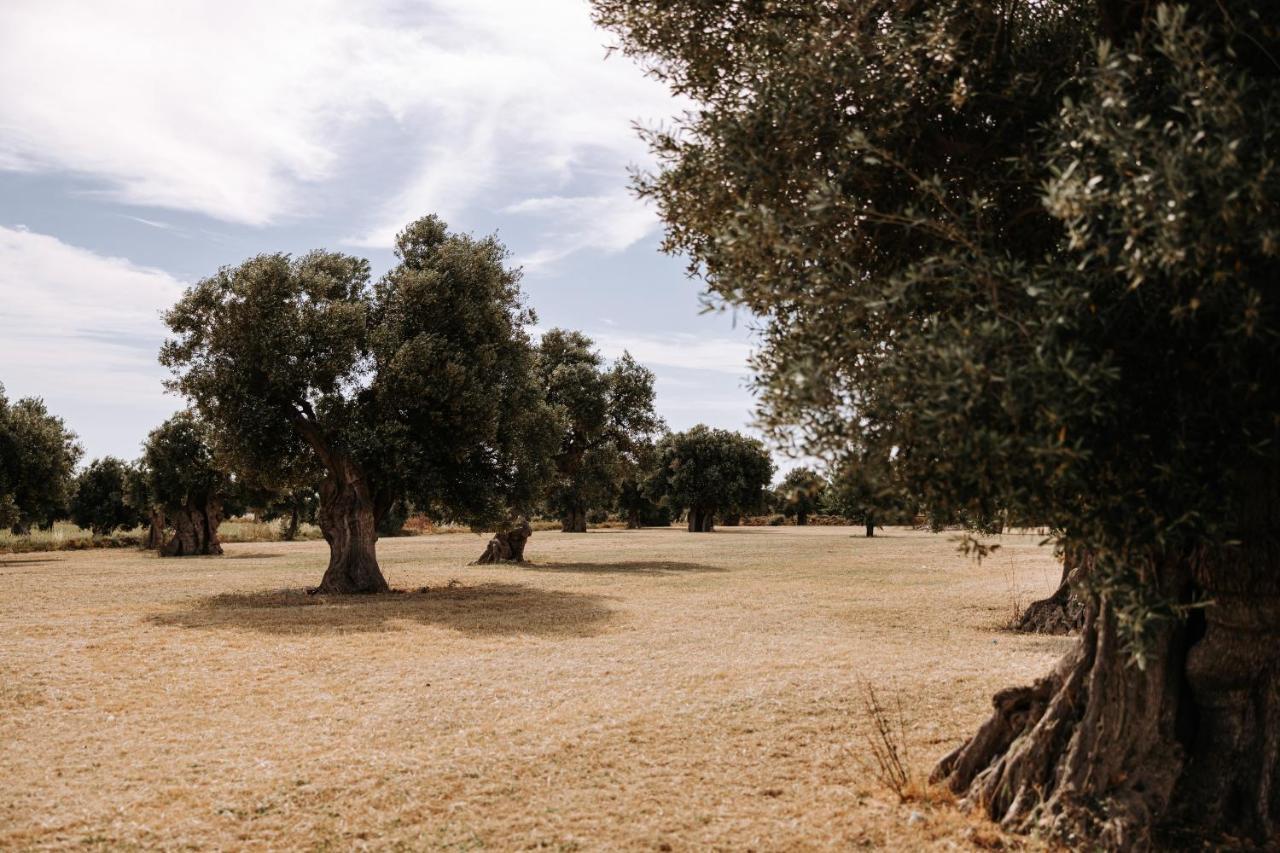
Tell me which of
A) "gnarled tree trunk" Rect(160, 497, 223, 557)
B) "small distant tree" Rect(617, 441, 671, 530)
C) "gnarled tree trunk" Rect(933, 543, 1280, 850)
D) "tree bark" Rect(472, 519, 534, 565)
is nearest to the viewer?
"gnarled tree trunk" Rect(933, 543, 1280, 850)

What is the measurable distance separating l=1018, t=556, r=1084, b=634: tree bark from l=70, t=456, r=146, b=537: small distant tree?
233 ft

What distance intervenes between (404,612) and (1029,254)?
18.7 meters

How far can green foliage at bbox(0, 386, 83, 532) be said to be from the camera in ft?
138

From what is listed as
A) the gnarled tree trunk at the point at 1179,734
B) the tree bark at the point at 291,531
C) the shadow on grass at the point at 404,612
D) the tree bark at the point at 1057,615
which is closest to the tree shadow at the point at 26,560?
the shadow on grass at the point at 404,612

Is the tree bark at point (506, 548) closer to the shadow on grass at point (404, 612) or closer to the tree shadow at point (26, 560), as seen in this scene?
the shadow on grass at point (404, 612)

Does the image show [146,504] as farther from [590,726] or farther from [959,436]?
[959,436]

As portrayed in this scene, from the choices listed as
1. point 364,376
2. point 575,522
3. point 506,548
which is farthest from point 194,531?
point 575,522

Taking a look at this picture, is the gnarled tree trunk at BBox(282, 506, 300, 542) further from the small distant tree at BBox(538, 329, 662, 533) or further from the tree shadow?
the small distant tree at BBox(538, 329, 662, 533)

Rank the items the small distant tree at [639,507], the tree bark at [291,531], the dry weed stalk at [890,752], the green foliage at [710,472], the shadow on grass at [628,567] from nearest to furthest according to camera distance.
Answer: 1. the dry weed stalk at [890,752]
2. the shadow on grass at [628,567]
3. the tree bark at [291,531]
4. the green foliage at [710,472]
5. the small distant tree at [639,507]

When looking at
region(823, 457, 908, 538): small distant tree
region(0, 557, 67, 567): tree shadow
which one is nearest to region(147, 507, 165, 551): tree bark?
region(0, 557, 67, 567): tree shadow

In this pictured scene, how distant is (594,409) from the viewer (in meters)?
42.8

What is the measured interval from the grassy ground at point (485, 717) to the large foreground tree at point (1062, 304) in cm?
197

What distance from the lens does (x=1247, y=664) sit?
7.47 m

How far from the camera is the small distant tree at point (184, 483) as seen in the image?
50.2 metres
